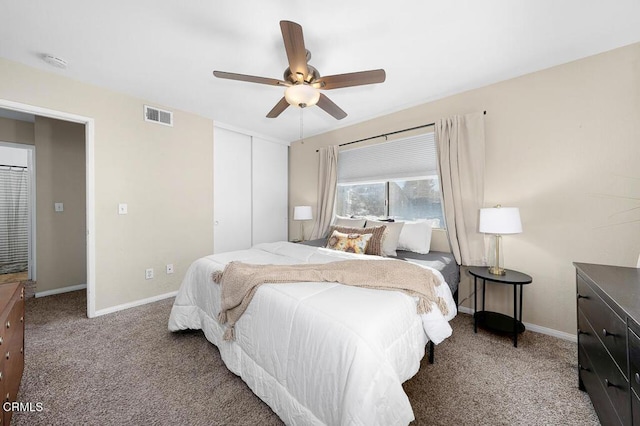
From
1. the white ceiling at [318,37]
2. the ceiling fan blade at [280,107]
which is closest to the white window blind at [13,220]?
the white ceiling at [318,37]

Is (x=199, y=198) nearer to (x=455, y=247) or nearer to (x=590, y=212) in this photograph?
(x=455, y=247)

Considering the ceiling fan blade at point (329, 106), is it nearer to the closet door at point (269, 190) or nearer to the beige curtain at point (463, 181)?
the beige curtain at point (463, 181)

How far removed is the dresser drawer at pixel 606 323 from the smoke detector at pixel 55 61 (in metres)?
4.11

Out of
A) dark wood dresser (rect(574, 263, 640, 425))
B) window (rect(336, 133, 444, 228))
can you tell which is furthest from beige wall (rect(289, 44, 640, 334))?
dark wood dresser (rect(574, 263, 640, 425))

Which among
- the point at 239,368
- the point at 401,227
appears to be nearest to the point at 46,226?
the point at 239,368

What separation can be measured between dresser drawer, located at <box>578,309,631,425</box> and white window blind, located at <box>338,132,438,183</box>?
193 cm

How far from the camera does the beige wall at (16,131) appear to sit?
10.5 ft

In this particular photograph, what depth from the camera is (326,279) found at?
5.19 feet

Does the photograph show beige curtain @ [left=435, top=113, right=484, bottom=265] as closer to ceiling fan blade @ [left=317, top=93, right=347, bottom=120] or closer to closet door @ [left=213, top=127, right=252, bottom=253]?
ceiling fan blade @ [left=317, top=93, right=347, bottom=120]

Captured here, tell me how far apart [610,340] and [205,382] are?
7.32ft

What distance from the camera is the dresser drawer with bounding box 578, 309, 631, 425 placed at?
954 mm

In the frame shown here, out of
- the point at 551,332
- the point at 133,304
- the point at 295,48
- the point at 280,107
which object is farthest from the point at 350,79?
the point at 133,304

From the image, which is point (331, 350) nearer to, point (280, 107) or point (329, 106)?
point (329, 106)

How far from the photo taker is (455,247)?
2623 millimetres
